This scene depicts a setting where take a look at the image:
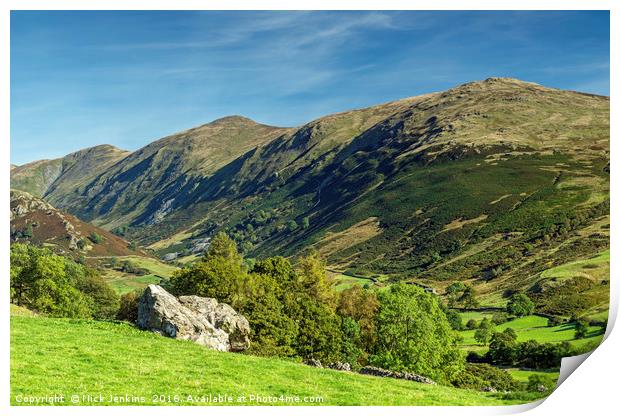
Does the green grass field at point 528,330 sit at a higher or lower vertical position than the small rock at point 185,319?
lower

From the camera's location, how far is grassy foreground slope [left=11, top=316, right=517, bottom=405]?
1841 cm

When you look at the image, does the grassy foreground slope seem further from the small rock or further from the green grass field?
the green grass field

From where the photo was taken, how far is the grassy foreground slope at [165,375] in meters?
18.4

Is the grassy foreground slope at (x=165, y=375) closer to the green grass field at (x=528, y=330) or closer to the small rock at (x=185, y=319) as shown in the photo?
the small rock at (x=185, y=319)

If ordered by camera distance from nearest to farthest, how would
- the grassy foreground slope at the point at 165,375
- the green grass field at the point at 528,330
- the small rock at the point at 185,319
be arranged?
the grassy foreground slope at the point at 165,375 < the small rock at the point at 185,319 < the green grass field at the point at 528,330

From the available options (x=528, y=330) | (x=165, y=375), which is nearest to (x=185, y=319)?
(x=165, y=375)

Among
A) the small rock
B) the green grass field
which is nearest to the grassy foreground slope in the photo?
the small rock

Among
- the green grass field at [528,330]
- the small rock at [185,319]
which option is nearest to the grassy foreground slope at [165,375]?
the small rock at [185,319]

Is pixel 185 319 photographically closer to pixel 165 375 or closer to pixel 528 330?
pixel 165 375

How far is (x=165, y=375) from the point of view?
19.7 m

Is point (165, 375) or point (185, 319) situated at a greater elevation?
point (185, 319)
